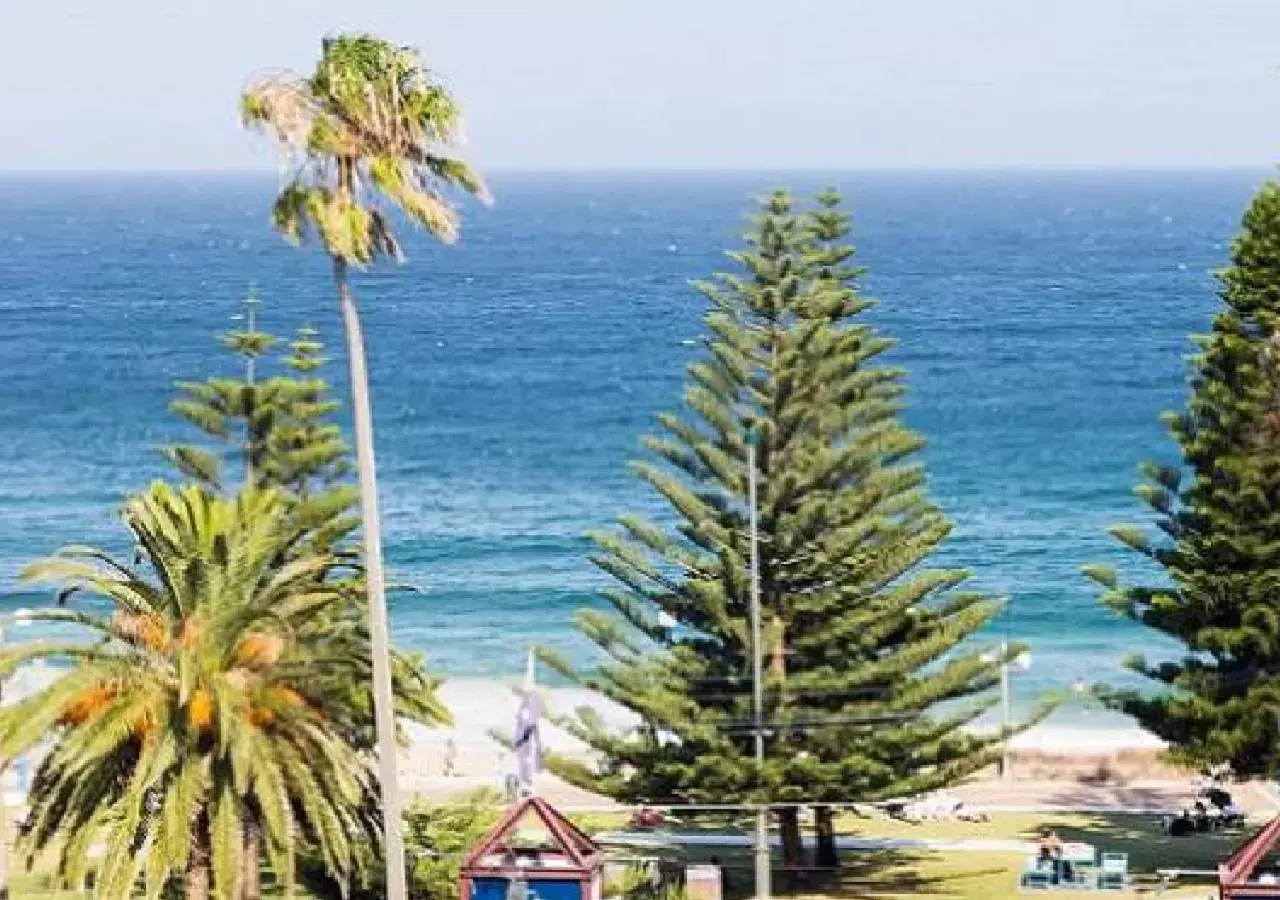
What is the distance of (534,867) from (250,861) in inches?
82.7

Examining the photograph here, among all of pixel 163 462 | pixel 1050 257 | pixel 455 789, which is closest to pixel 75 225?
pixel 1050 257

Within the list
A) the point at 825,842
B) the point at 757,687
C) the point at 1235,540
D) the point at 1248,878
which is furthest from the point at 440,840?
the point at 1235,540

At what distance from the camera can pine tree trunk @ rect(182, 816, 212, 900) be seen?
19219 mm

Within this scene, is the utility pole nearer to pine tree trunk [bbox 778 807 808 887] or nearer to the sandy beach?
pine tree trunk [bbox 778 807 808 887]

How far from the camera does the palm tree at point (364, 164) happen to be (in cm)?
1706

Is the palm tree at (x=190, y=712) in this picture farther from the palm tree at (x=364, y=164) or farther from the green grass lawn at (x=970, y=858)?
the green grass lawn at (x=970, y=858)

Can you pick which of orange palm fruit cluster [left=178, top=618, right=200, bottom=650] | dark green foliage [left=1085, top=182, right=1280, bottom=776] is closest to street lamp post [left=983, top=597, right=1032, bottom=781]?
dark green foliage [left=1085, top=182, right=1280, bottom=776]

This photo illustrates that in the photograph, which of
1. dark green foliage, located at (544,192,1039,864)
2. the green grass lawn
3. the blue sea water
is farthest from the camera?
the blue sea water

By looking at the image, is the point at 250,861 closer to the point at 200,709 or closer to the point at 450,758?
the point at 200,709

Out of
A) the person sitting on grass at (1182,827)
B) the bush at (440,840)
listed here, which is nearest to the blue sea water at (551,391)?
the person sitting on grass at (1182,827)

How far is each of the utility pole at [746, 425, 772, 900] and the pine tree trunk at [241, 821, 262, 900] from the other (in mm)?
5407

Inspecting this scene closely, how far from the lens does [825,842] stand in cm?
2658

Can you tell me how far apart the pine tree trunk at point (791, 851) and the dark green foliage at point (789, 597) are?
35 millimetres

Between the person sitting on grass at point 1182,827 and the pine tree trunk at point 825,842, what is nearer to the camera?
the pine tree trunk at point 825,842
